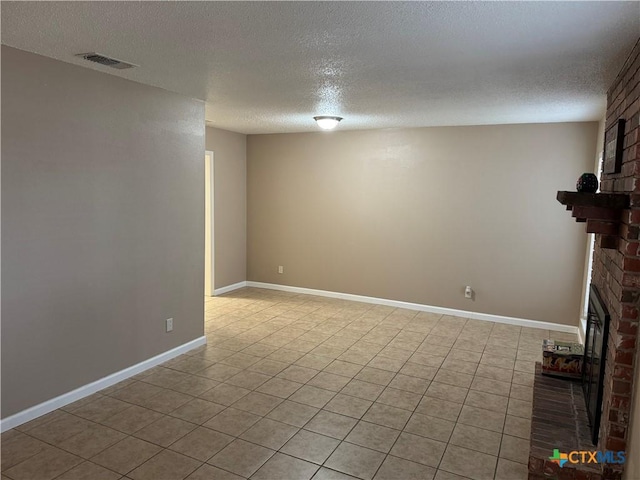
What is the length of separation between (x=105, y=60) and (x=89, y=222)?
114 cm

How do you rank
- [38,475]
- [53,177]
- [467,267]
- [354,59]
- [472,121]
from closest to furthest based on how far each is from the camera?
[38,475]
[354,59]
[53,177]
[472,121]
[467,267]

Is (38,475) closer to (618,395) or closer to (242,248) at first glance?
(618,395)

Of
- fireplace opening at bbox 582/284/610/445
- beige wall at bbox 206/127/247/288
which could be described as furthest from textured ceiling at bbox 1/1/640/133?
beige wall at bbox 206/127/247/288

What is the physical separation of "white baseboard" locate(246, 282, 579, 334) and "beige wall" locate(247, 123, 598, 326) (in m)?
0.07

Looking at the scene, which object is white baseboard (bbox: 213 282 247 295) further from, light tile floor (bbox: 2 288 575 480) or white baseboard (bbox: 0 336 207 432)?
white baseboard (bbox: 0 336 207 432)

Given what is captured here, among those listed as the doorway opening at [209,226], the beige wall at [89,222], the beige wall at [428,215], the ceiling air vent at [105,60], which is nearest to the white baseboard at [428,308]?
the beige wall at [428,215]

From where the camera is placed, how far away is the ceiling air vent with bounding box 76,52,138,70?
2855mm

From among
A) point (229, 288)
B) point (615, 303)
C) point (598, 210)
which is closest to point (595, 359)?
point (615, 303)

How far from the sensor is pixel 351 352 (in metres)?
4.48

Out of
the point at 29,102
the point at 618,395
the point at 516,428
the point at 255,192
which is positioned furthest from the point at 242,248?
the point at 618,395

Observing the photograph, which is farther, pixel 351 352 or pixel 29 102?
pixel 351 352

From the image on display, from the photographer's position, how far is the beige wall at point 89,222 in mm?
2867

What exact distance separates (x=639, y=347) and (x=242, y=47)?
2.53m

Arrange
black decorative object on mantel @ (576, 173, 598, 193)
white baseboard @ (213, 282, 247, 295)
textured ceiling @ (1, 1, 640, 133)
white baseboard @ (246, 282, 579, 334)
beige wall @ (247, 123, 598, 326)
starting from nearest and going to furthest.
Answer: textured ceiling @ (1, 1, 640, 133)
black decorative object on mantel @ (576, 173, 598, 193)
beige wall @ (247, 123, 598, 326)
white baseboard @ (246, 282, 579, 334)
white baseboard @ (213, 282, 247, 295)
